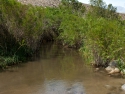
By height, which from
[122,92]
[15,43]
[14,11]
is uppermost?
[14,11]

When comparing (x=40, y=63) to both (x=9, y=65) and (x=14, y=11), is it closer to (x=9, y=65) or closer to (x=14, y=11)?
(x=9, y=65)

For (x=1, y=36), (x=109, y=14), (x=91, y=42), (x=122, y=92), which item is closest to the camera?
(x=122, y=92)

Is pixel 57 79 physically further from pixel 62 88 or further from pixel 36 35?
pixel 36 35

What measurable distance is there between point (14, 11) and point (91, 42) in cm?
538

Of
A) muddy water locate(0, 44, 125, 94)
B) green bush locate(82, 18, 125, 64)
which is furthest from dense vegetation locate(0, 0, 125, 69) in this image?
muddy water locate(0, 44, 125, 94)

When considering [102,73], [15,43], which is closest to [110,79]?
[102,73]

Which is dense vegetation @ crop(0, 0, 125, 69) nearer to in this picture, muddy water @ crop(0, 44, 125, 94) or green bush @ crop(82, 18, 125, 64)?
green bush @ crop(82, 18, 125, 64)

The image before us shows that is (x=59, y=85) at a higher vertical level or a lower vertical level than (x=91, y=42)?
lower

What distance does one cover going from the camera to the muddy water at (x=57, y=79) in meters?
10.3

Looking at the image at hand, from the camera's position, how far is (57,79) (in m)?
12.0

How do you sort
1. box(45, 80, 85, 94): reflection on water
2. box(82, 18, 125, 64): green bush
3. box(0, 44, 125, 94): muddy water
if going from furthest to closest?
box(82, 18, 125, 64): green bush, box(0, 44, 125, 94): muddy water, box(45, 80, 85, 94): reflection on water

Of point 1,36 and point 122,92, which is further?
point 1,36

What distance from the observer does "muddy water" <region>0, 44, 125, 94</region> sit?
404 inches

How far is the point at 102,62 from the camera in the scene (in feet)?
46.1
